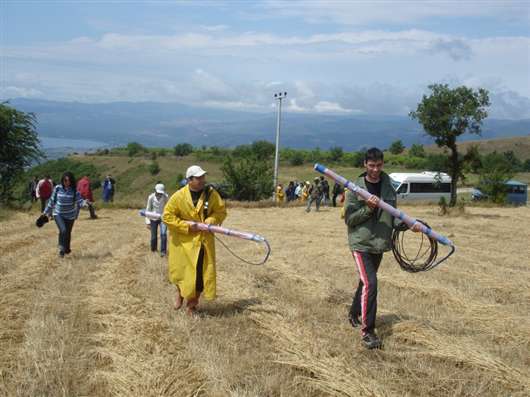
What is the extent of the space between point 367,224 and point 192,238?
7.84 ft

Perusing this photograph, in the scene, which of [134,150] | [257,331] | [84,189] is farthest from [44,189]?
[134,150]

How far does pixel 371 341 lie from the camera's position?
629 cm

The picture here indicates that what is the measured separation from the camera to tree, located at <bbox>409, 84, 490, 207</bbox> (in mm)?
26672

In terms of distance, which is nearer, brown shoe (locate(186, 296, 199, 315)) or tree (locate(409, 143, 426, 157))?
brown shoe (locate(186, 296, 199, 315))

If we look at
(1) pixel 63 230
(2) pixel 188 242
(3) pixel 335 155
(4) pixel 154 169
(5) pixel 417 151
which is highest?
(5) pixel 417 151

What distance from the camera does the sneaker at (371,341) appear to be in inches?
246

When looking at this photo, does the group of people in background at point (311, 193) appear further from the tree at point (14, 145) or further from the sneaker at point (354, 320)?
the sneaker at point (354, 320)

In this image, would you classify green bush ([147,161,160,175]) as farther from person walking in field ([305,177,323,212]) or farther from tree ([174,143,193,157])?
person walking in field ([305,177,323,212])

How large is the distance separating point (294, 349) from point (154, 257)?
7191 millimetres

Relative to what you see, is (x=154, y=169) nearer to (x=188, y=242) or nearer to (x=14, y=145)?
(x=14, y=145)

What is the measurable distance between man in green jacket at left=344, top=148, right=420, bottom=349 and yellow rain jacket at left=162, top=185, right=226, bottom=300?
1955 millimetres

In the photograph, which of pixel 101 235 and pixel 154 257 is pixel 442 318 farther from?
pixel 101 235

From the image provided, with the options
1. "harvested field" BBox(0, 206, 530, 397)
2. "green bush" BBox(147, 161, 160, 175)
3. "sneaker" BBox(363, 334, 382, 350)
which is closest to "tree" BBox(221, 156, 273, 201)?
"harvested field" BBox(0, 206, 530, 397)

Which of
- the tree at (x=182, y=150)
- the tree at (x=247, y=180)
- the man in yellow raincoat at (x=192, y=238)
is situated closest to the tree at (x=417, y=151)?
the tree at (x=182, y=150)
